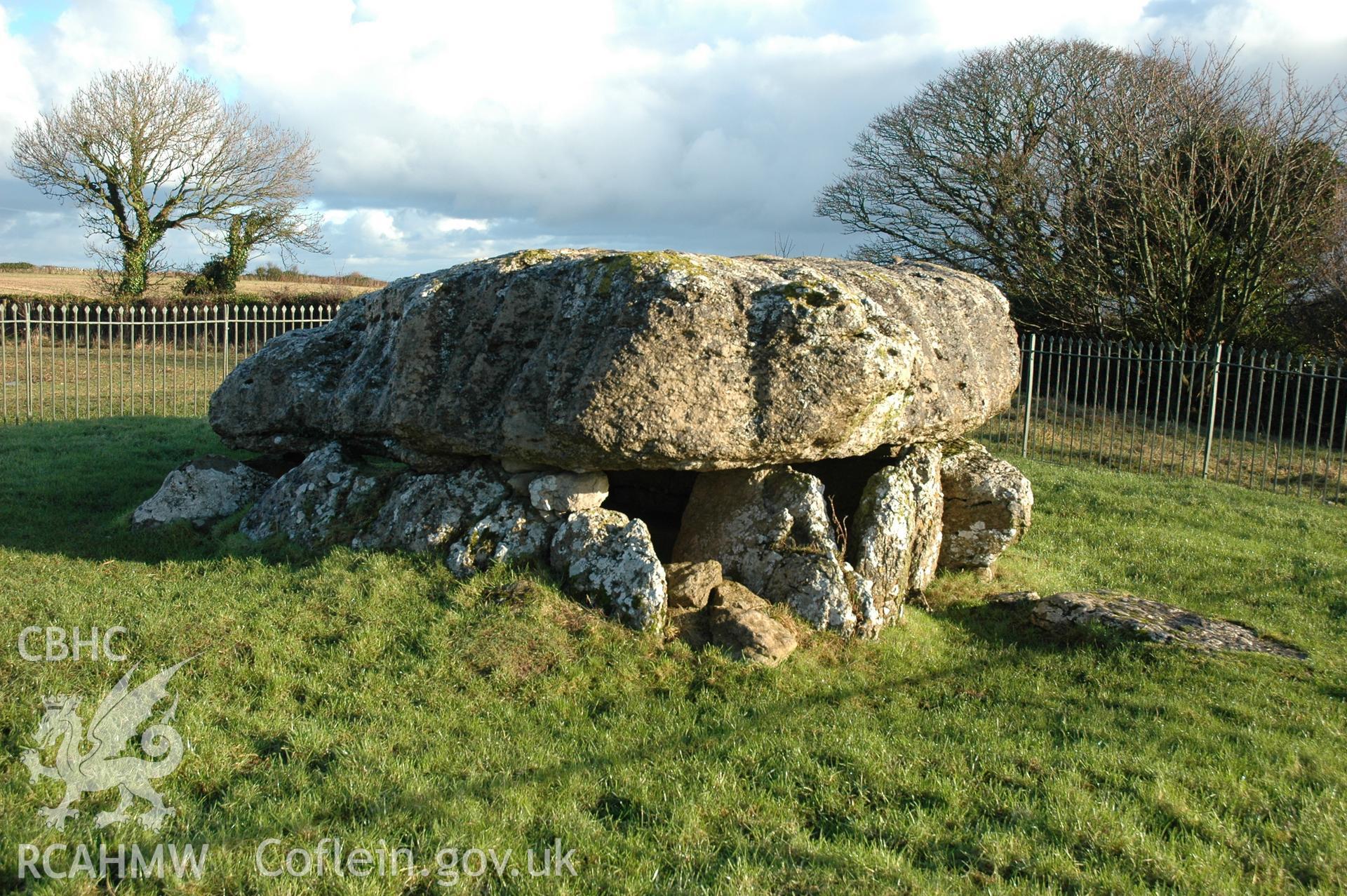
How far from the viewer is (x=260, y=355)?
33.5ft

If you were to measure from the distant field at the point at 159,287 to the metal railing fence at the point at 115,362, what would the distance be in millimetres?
2964

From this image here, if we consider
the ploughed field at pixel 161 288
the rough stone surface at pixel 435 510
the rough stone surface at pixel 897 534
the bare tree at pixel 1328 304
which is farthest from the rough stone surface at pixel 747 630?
the ploughed field at pixel 161 288

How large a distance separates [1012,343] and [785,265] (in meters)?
3.30

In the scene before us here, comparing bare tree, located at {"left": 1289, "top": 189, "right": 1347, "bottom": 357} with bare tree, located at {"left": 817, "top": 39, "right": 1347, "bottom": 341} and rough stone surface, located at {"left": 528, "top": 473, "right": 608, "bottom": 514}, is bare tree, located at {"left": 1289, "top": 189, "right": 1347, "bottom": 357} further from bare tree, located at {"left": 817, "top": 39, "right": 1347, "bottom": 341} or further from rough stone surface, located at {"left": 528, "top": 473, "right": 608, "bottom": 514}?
rough stone surface, located at {"left": 528, "top": 473, "right": 608, "bottom": 514}

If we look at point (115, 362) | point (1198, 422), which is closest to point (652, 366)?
point (1198, 422)

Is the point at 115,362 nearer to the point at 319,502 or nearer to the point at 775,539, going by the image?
the point at 319,502

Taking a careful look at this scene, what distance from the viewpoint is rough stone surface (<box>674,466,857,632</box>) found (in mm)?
7426

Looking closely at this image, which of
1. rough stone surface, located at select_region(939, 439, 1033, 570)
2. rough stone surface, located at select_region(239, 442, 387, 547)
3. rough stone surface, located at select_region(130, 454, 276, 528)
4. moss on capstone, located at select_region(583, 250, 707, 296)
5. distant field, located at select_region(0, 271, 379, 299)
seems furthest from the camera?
distant field, located at select_region(0, 271, 379, 299)

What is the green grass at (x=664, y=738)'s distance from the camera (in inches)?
172

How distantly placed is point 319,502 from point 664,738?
175 inches

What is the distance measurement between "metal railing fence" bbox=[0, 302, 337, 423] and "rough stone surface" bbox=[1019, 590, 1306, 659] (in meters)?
14.5

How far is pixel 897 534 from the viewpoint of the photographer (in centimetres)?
810

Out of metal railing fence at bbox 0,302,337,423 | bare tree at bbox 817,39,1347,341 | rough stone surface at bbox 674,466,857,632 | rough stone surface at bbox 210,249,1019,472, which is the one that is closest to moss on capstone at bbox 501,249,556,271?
rough stone surface at bbox 210,249,1019,472

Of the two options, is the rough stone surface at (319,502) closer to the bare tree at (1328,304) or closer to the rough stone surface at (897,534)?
the rough stone surface at (897,534)
